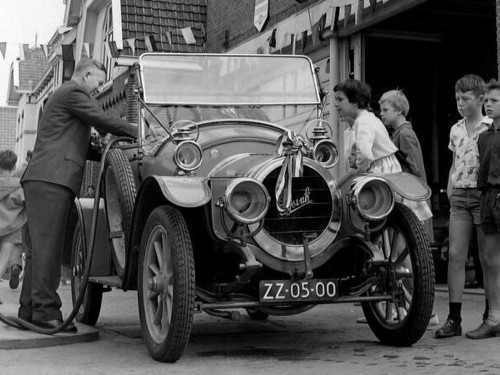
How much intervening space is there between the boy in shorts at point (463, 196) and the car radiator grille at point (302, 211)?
122 centimetres

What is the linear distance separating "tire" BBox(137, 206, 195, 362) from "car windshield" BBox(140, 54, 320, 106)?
1624 millimetres

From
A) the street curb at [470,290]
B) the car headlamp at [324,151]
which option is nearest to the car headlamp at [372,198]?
the car headlamp at [324,151]

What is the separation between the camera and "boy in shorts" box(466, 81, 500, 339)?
5547 mm

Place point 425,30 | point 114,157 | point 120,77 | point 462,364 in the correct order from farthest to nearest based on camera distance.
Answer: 1. point 120,77
2. point 425,30
3. point 114,157
4. point 462,364

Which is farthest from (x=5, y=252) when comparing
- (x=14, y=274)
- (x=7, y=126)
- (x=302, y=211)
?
(x=7, y=126)

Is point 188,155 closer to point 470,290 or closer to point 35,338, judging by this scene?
point 35,338

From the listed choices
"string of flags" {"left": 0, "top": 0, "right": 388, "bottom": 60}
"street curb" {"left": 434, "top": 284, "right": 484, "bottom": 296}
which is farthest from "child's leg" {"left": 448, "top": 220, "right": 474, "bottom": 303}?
"string of flags" {"left": 0, "top": 0, "right": 388, "bottom": 60}

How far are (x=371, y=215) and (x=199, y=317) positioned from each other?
299 cm

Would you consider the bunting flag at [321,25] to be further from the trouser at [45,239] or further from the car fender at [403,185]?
the car fender at [403,185]

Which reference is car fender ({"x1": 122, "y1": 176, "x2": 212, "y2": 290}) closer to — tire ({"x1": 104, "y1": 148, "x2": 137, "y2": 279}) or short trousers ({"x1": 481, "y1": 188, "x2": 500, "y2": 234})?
tire ({"x1": 104, "y1": 148, "x2": 137, "y2": 279})

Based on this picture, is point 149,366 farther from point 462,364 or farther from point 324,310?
point 324,310

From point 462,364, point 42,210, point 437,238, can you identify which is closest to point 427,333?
point 462,364

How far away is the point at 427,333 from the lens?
600 cm

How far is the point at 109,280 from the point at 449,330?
2307 millimetres
